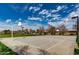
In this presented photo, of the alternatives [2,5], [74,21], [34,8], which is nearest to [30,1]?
[34,8]

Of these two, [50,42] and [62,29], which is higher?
[62,29]

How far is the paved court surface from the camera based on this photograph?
7.27 ft

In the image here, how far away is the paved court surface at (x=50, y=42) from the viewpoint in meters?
2.21

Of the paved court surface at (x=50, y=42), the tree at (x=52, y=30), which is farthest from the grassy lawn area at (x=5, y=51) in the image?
the tree at (x=52, y=30)

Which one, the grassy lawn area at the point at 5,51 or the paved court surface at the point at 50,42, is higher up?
the paved court surface at the point at 50,42

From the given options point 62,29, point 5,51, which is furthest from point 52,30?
point 5,51

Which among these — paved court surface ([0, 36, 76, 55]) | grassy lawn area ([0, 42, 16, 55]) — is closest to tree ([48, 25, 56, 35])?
paved court surface ([0, 36, 76, 55])

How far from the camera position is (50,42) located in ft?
7.30

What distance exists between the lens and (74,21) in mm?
2201

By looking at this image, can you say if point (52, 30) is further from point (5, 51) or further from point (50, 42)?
point (5, 51)

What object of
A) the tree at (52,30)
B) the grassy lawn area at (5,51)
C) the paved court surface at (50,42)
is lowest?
the grassy lawn area at (5,51)

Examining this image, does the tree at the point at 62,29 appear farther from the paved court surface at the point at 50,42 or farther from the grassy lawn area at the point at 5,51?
the grassy lawn area at the point at 5,51

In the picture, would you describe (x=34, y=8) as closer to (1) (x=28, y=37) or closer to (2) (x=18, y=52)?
(1) (x=28, y=37)
